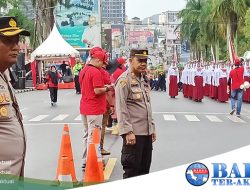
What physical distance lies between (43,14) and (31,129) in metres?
35.4

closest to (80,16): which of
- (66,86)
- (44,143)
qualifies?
A: (66,86)

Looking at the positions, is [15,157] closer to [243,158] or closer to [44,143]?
[243,158]

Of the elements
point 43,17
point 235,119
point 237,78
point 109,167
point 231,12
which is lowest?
point 235,119

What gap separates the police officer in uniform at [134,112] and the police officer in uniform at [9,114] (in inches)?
85.2

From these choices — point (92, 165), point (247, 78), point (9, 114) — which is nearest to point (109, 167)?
point (92, 165)

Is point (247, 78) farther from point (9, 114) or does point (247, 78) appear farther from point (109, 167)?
point (9, 114)

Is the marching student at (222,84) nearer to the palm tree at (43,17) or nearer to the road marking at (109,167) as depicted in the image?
the road marking at (109,167)

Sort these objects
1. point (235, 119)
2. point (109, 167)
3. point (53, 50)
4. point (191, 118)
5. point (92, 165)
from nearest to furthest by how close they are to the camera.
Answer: point (92, 165) → point (109, 167) → point (235, 119) → point (191, 118) → point (53, 50)

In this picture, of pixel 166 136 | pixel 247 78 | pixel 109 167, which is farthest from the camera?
pixel 247 78

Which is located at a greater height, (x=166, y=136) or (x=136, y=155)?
(x=136, y=155)

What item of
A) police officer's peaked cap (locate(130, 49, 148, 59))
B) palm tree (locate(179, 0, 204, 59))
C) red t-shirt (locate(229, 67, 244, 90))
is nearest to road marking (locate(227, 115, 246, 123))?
red t-shirt (locate(229, 67, 244, 90))
